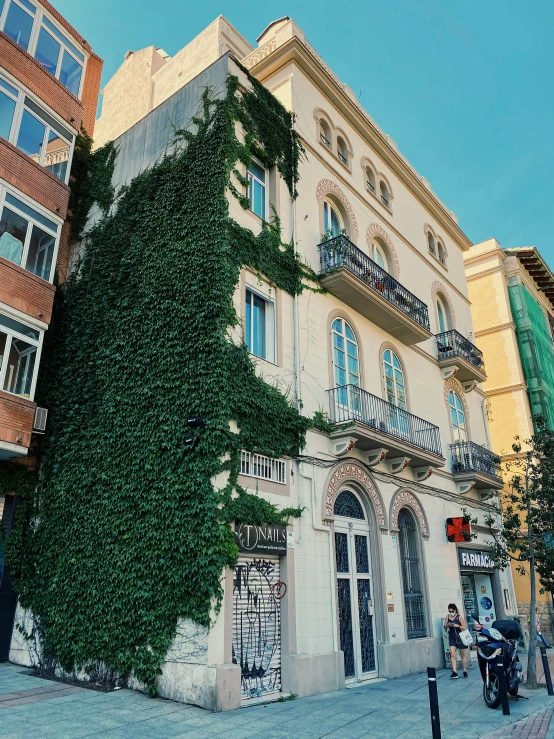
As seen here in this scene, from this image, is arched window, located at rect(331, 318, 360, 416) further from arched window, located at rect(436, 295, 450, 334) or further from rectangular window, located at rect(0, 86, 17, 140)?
rectangular window, located at rect(0, 86, 17, 140)

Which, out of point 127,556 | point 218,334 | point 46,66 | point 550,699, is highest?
point 46,66

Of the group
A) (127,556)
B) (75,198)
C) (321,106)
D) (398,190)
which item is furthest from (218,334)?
(398,190)

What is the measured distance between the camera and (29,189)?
14.4 metres

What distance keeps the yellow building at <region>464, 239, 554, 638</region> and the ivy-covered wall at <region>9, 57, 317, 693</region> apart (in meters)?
20.3

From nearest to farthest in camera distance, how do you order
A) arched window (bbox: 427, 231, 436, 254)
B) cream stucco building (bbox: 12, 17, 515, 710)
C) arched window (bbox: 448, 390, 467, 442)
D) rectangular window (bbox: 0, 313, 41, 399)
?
cream stucco building (bbox: 12, 17, 515, 710) → rectangular window (bbox: 0, 313, 41, 399) → arched window (bbox: 448, 390, 467, 442) → arched window (bbox: 427, 231, 436, 254)

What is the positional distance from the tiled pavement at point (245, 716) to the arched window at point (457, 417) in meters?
10.9

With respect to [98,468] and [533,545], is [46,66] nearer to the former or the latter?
[98,468]

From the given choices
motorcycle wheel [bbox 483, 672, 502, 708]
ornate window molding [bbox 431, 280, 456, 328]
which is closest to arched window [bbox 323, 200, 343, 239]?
ornate window molding [bbox 431, 280, 456, 328]

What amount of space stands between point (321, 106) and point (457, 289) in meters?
10.5

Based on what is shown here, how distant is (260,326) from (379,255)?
26.1 ft

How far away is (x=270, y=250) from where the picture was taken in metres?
→ 13.3

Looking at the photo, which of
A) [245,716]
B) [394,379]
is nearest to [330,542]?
[245,716]

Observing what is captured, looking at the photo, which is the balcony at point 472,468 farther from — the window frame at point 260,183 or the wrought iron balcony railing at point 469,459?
the window frame at point 260,183

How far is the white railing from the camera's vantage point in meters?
11.1
